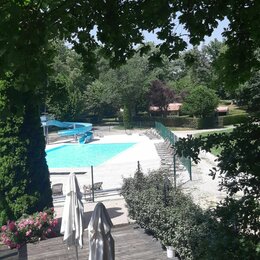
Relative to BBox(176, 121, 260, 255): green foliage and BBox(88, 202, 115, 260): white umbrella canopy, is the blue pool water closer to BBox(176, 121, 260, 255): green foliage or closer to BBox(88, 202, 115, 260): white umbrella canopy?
BBox(88, 202, 115, 260): white umbrella canopy

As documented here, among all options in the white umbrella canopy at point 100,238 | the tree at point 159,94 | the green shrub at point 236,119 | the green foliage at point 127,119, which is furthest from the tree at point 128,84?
the white umbrella canopy at point 100,238

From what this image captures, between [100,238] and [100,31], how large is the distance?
4.65 metres

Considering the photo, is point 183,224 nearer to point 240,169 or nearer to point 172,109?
point 240,169

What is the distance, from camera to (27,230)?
1135cm

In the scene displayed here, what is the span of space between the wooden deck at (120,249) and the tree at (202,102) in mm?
37445

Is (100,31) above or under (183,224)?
above

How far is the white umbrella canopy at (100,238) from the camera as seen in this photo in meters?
7.86

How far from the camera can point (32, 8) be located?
3.86 meters

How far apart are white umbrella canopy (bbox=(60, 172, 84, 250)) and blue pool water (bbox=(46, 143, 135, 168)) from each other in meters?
19.2

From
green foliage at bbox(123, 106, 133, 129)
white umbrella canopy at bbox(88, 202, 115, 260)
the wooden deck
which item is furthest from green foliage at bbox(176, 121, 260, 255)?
green foliage at bbox(123, 106, 133, 129)

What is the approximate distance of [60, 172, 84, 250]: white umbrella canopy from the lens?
9.55 m

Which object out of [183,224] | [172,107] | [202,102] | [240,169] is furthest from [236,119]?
[172,107]

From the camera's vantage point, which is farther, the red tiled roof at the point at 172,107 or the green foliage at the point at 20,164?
the red tiled roof at the point at 172,107

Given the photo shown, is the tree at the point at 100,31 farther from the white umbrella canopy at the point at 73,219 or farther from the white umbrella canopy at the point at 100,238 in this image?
the white umbrella canopy at the point at 73,219
